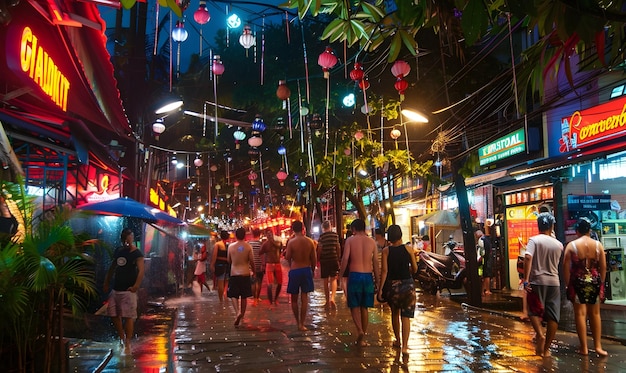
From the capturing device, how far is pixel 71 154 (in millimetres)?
10070

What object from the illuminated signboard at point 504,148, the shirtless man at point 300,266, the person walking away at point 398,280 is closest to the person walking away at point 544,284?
the person walking away at point 398,280

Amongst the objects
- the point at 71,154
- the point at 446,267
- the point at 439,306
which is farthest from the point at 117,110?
the point at 446,267

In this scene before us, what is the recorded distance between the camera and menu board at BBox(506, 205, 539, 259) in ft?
54.1

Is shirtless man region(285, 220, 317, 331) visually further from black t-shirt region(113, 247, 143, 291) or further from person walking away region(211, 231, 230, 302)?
person walking away region(211, 231, 230, 302)

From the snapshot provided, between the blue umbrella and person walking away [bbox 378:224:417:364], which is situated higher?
the blue umbrella

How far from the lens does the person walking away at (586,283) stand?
24.5 ft

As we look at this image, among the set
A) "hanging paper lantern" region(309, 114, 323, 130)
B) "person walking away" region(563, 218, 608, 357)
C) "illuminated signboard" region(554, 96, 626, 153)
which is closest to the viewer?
"person walking away" region(563, 218, 608, 357)

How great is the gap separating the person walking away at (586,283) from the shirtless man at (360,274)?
2805 mm

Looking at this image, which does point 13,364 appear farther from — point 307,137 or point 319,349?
point 307,137

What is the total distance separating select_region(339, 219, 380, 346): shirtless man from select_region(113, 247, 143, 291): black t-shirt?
10.5 ft

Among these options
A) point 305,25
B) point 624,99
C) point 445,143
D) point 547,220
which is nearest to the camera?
point 547,220

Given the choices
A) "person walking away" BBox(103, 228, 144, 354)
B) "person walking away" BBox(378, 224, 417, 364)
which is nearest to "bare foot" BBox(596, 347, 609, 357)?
"person walking away" BBox(378, 224, 417, 364)

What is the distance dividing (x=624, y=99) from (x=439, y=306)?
627 cm

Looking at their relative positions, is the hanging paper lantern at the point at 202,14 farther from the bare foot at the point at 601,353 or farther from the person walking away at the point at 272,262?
the bare foot at the point at 601,353
